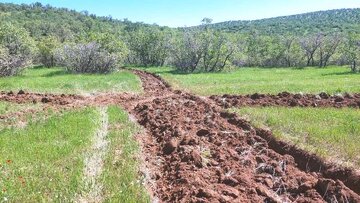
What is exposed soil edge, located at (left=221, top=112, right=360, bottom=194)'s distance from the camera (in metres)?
9.21

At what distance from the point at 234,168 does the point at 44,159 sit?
15.5ft

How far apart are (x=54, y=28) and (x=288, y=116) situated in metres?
132

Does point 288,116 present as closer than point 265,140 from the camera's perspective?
No

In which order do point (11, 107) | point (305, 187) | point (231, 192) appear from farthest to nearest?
point (11, 107) < point (305, 187) < point (231, 192)

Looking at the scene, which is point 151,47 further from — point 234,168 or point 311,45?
point 234,168

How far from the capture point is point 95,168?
10.5 meters

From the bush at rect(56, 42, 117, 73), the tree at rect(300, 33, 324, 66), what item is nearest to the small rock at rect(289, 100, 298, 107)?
the bush at rect(56, 42, 117, 73)

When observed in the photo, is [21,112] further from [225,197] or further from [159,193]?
[225,197]

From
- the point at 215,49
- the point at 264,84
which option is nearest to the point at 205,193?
the point at 264,84

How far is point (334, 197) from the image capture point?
8062mm

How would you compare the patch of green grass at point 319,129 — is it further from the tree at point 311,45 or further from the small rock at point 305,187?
the tree at point 311,45

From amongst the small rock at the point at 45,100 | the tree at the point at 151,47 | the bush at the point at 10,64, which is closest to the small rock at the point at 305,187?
the small rock at the point at 45,100

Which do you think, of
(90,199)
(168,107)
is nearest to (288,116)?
(168,107)

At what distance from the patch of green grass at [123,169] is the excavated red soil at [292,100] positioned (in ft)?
26.9
